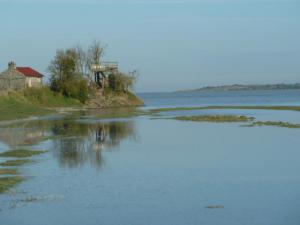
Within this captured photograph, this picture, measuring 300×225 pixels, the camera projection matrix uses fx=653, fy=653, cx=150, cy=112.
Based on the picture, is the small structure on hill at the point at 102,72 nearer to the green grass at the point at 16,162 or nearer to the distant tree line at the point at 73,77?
the distant tree line at the point at 73,77

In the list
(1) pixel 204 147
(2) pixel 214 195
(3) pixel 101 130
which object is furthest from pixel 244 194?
→ (3) pixel 101 130

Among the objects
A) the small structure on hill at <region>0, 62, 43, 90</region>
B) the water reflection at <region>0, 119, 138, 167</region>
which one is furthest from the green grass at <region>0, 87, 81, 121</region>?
the water reflection at <region>0, 119, 138, 167</region>

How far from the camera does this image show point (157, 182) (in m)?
21.5

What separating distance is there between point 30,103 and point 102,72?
23444mm

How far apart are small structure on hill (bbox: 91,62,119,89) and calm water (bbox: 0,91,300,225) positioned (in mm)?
64506

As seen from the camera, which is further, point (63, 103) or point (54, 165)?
point (63, 103)

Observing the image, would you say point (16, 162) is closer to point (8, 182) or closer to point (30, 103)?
point (8, 182)

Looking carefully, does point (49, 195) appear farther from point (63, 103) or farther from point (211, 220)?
point (63, 103)

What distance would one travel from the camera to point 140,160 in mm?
27828

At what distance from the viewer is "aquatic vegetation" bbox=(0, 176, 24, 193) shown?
805 inches

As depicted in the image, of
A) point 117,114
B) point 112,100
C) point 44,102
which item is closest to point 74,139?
point 117,114

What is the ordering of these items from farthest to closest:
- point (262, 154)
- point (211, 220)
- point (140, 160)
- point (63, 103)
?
point (63, 103)
point (262, 154)
point (140, 160)
point (211, 220)

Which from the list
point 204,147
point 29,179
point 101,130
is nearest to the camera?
point 29,179

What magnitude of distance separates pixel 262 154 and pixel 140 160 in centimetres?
587
